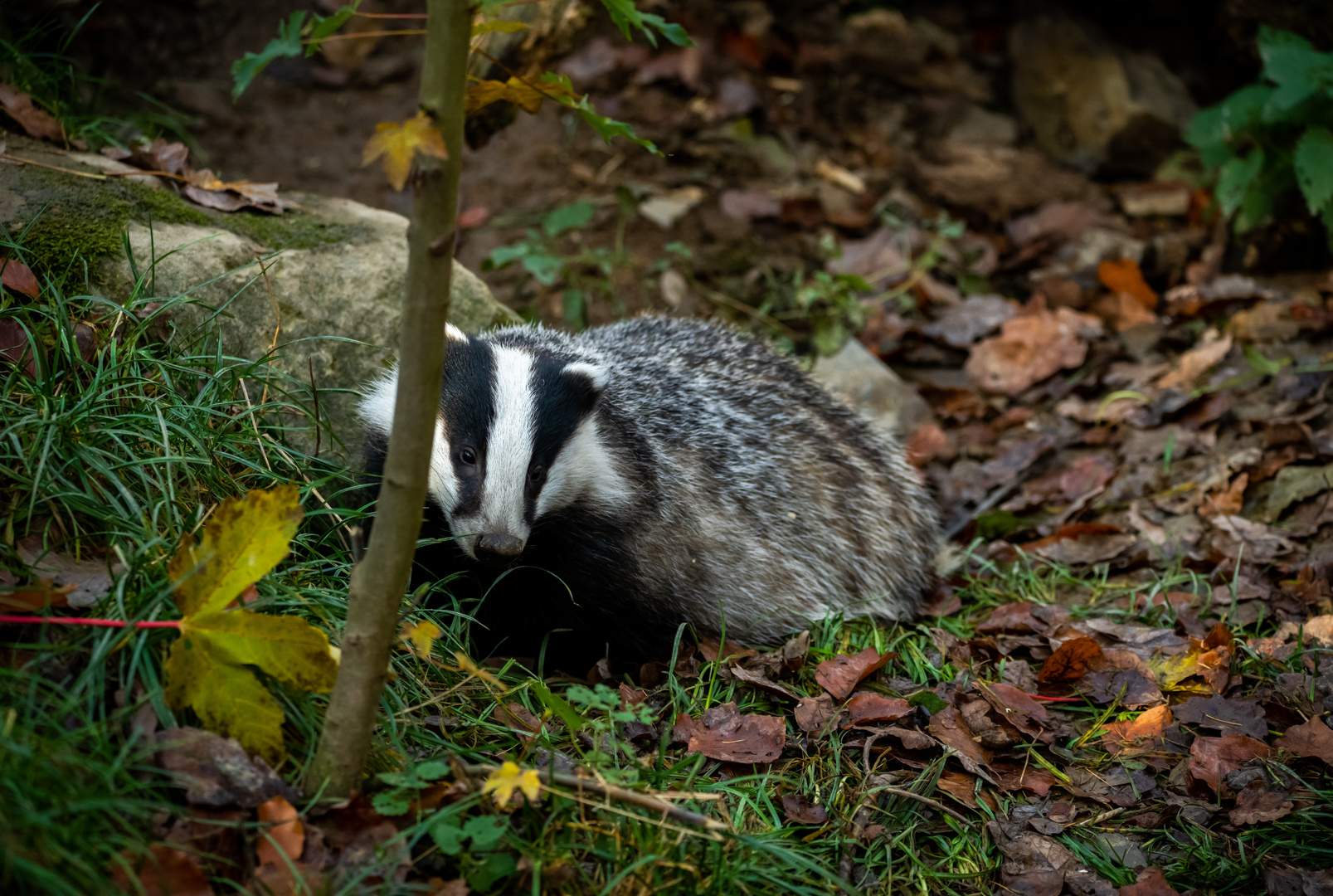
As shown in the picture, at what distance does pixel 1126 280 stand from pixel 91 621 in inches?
257

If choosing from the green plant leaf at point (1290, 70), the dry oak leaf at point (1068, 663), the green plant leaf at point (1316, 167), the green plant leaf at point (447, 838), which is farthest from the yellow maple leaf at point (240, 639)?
the green plant leaf at point (1290, 70)

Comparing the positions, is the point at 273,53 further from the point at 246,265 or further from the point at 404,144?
the point at 246,265

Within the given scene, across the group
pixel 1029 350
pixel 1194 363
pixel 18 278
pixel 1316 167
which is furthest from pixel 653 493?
pixel 1316 167

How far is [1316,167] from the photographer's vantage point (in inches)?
212

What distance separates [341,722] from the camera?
7.16 ft

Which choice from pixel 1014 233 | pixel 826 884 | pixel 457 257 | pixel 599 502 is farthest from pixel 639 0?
pixel 826 884

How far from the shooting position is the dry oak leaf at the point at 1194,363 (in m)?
5.60

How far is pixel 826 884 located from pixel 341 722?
1.30m

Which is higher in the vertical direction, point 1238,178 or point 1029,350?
point 1238,178

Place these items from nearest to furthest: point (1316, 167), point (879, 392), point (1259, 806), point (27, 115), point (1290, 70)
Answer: point (1259, 806) → point (27, 115) → point (1316, 167) → point (1290, 70) → point (879, 392)

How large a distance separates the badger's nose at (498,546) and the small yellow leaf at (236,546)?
2.78 ft

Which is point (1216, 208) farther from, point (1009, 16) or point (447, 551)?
point (447, 551)

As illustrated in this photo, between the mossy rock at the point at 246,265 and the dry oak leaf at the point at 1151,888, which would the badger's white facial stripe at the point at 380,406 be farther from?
the dry oak leaf at the point at 1151,888

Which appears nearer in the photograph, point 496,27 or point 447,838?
point 496,27
